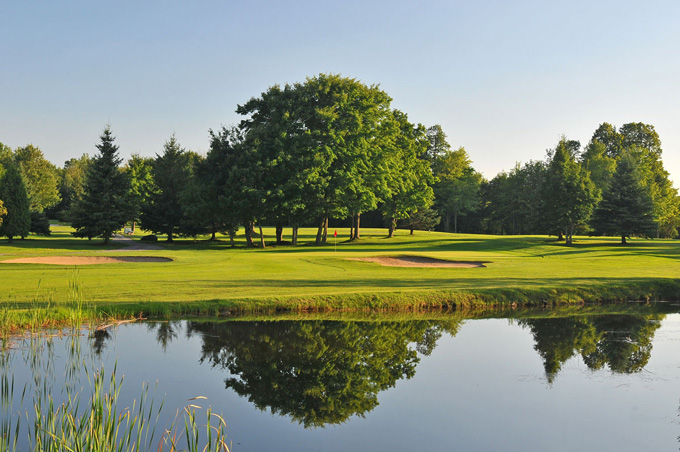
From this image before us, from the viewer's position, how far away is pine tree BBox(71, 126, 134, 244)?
45.8 meters

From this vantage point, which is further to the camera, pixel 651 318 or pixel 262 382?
pixel 651 318

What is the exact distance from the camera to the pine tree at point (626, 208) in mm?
45969

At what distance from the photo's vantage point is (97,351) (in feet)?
36.1

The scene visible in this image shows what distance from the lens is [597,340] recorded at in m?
13.8

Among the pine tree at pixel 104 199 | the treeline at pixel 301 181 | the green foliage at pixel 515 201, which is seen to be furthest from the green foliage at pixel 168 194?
the green foliage at pixel 515 201

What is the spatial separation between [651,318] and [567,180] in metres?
31.4

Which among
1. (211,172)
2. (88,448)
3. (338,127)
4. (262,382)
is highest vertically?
(338,127)

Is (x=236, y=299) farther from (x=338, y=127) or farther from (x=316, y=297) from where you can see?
(x=338, y=127)

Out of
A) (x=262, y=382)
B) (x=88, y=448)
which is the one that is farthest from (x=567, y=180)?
(x=88, y=448)

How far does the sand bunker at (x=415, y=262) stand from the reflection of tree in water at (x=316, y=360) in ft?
51.2

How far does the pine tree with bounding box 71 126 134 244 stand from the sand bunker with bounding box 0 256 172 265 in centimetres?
1548

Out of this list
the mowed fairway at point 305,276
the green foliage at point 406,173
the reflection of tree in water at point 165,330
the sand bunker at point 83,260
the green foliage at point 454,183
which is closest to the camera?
the reflection of tree in water at point 165,330

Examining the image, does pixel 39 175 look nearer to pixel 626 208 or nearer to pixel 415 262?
pixel 415 262

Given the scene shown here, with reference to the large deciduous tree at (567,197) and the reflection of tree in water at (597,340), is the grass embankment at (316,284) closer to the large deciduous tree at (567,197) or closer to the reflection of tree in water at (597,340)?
the reflection of tree in water at (597,340)
